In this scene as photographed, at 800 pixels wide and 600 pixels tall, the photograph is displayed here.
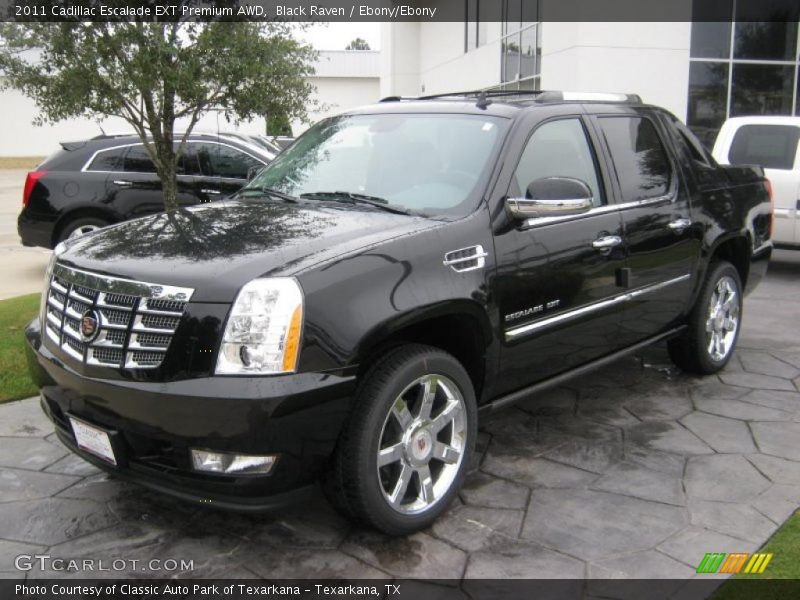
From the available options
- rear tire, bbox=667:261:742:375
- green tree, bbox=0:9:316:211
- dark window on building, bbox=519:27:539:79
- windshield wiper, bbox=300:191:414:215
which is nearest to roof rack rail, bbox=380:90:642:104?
windshield wiper, bbox=300:191:414:215

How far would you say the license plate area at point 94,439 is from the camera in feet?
10.3

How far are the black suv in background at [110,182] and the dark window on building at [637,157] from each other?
5754mm

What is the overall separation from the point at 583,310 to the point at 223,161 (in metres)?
6.83

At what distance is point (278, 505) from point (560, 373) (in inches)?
74.1

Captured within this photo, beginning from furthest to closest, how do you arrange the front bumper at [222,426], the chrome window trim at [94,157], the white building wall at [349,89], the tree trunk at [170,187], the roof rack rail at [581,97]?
the white building wall at [349,89] < the chrome window trim at [94,157] < the tree trunk at [170,187] < the roof rack rail at [581,97] < the front bumper at [222,426]

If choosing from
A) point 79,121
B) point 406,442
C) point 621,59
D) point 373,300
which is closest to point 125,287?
point 373,300

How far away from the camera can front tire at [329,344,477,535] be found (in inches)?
124

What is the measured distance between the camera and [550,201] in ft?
12.5

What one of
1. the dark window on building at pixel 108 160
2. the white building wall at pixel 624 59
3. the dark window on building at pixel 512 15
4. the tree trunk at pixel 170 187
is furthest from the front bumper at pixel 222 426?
the dark window on building at pixel 512 15

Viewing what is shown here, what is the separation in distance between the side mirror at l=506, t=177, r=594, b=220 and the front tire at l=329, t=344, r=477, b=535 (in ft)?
2.72

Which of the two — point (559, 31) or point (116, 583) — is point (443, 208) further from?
point (559, 31)

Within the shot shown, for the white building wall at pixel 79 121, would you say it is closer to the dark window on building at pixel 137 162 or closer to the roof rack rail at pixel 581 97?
the dark window on building at pixel 137 162

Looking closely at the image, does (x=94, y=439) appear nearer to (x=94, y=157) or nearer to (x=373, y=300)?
(x=373, y=300)

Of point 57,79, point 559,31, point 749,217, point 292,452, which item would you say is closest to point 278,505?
point 292,452
